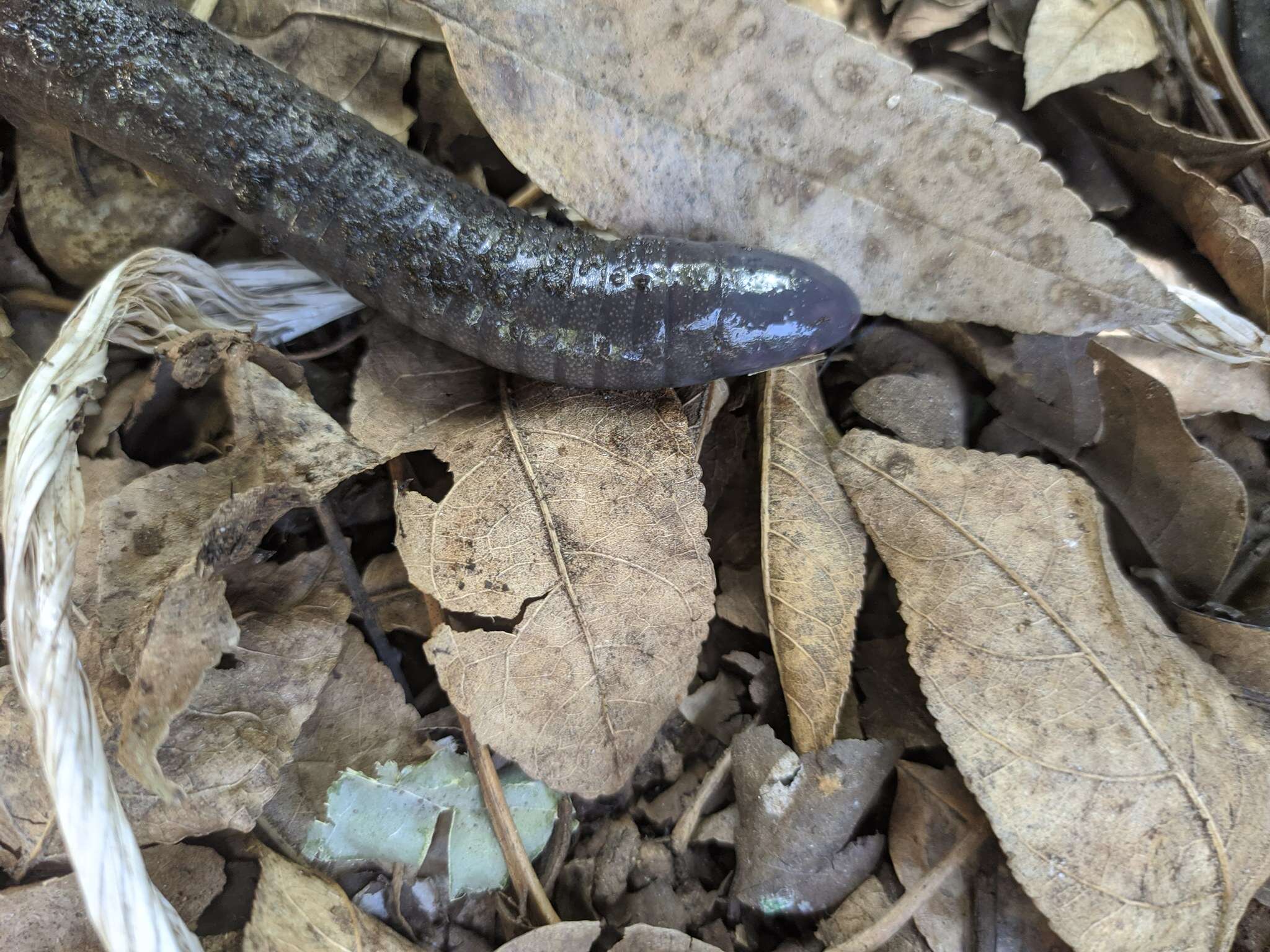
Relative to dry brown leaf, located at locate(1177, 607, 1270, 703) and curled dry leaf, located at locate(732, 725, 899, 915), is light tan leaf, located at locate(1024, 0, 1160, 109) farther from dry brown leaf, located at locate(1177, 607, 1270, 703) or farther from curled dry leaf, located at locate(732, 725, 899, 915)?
curled dry leaf, located at locate(732, 725, 899, 915)

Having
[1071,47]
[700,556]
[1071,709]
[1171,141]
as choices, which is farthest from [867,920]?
[1071,47]

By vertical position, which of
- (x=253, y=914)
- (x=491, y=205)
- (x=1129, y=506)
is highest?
(x=491, y=205)

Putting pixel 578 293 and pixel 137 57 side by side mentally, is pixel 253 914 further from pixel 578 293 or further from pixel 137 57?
pixel 137 57

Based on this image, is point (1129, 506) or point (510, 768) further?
point (1129, 506)

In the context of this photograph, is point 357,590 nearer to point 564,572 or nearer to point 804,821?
point 564,572

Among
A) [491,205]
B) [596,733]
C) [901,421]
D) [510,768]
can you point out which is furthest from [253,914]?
[901,421]

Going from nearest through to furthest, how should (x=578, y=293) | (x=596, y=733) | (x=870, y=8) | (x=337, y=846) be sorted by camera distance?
(x=596, y=733) → (x=337, y=846) → (x=578, y=293) → (x=870, y=8)

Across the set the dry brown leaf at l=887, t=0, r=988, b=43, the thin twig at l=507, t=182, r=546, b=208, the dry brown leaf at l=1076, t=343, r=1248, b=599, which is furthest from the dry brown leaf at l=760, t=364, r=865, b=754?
the dry brown leaf at l=887, t=0, r=988, b=43
